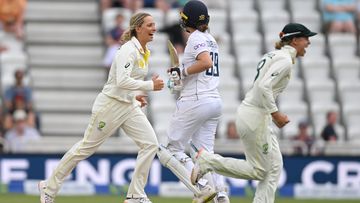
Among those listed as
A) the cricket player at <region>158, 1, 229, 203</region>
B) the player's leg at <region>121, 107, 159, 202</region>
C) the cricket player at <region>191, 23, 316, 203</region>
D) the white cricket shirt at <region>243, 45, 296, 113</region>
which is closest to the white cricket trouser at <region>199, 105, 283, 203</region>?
the cricket player at <region>191, 23, 316, 203</region>

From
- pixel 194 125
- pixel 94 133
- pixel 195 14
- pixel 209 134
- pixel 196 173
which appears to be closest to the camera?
pixel 196 173

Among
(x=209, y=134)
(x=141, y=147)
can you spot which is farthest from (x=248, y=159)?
(x=141, y=147)

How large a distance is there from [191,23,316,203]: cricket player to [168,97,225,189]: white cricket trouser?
0.43 metres

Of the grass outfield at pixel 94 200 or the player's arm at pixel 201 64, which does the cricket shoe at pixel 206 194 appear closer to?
the player's arm at pixel 201 64

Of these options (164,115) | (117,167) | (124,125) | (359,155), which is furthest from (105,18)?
(124,125)

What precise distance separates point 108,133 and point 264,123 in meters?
1.64

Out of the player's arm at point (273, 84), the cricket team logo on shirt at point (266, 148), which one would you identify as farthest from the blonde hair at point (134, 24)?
the cricket team logo on shirt at point (266, 148)

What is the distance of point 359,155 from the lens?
1594 cm

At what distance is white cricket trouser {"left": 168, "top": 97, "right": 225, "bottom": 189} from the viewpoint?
34.7 feet

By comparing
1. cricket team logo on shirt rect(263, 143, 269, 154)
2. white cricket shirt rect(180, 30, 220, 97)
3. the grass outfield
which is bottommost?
the grass outfield

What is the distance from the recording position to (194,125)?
1062 cm

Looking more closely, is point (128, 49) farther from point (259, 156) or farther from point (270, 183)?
point (270, 183)

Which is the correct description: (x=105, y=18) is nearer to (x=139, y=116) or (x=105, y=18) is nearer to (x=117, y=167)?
(x=117, y=167)

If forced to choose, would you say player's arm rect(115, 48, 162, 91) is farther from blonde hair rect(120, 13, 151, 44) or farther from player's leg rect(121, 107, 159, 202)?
player's leg rect(121, 107, 159, 202)
